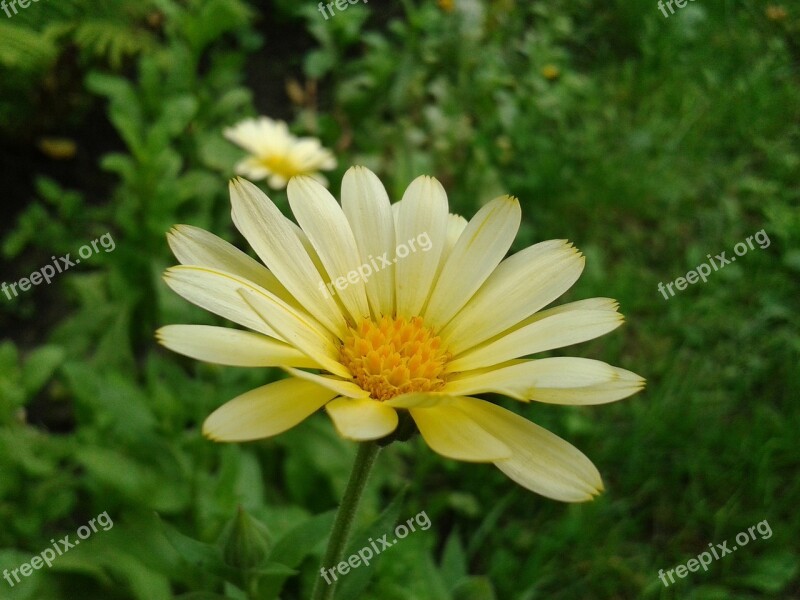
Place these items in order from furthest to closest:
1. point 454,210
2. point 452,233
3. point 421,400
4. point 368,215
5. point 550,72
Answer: point 550,72, point 454,210, point 452,233, point 368,215, point 421,400

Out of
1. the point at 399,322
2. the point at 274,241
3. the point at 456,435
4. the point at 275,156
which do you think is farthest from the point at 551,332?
the point at 275,156

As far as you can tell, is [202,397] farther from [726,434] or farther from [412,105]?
[412,105]

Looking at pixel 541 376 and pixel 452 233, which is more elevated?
pixel 452 233

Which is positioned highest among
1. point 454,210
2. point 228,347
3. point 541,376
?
point 454,210

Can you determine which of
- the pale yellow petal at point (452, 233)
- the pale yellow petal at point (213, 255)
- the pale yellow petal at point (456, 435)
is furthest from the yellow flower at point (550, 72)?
the pale yellow petal at point (456, 435)

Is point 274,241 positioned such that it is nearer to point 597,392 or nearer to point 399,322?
point 399,322

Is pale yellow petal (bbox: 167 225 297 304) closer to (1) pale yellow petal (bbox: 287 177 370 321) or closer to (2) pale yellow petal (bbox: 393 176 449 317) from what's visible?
(1) pale yellow petal (bbox: 287 177 370 321)

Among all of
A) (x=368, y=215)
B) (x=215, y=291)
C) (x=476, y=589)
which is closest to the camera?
(x=215, y=291)
